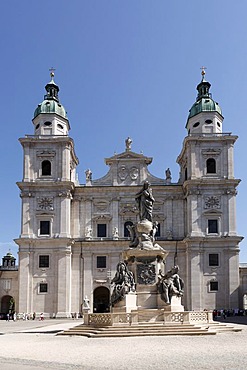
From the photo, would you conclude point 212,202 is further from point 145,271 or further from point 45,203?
point 145,271

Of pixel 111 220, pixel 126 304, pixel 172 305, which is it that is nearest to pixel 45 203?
pixel 111 220

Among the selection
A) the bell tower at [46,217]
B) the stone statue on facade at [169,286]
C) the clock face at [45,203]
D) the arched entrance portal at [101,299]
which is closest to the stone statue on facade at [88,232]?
the bell tower at [46,217]

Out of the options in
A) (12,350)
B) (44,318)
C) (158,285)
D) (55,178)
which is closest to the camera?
(12,350)

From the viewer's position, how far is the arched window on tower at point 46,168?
61231 millimetres

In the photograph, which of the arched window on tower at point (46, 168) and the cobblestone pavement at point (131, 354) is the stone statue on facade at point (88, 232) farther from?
the cobblestone pavement at point (131, 354)

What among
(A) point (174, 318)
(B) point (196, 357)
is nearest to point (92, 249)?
(A) point (174, 318)

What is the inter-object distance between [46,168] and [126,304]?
122 feet

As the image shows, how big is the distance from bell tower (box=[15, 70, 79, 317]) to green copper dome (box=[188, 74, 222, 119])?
15072 mm

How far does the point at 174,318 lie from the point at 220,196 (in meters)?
36.6

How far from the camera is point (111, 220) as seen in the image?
61.2 m

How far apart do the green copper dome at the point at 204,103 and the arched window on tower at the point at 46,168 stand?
17.6m

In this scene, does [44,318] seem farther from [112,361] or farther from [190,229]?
[112,361]

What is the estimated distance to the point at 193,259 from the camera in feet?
191

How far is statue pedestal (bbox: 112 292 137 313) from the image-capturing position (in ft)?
85.0
